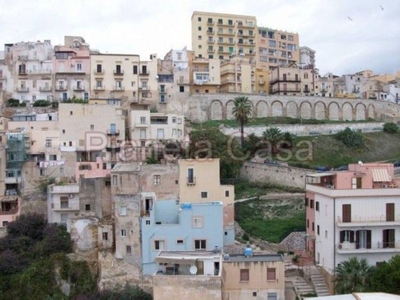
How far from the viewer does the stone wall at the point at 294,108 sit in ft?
199


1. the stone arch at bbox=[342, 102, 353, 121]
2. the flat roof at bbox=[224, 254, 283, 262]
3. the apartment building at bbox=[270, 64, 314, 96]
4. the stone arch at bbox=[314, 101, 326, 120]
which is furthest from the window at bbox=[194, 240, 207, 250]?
the stone arch at bbox=[342, 102, 353, 121]

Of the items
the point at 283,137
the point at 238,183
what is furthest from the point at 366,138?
the point at 238,183

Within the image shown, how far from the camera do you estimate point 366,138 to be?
5709 centimetres

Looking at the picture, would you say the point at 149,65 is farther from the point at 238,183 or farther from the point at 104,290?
the point at 104,290

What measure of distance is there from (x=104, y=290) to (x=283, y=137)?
25979 mm

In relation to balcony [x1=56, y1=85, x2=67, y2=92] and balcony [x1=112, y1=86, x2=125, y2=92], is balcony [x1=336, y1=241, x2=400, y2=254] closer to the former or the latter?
balcony [x1=112, y1=86, x2=125, y2=92]

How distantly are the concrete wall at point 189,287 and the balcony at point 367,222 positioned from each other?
744 centimetres

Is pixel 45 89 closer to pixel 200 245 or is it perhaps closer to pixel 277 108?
pixel 277 108

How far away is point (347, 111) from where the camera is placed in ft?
222

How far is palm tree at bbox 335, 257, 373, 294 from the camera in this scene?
2658 centimetres

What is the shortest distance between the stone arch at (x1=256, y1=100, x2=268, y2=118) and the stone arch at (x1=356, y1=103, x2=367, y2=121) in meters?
11.7

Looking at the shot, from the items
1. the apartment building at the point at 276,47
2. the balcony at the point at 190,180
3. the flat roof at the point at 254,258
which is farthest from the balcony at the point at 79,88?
the flat roof at the point at 254,258

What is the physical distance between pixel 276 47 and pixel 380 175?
55.5 metres

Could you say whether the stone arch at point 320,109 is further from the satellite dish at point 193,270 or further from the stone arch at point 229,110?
the satellite dish at point 193,270
